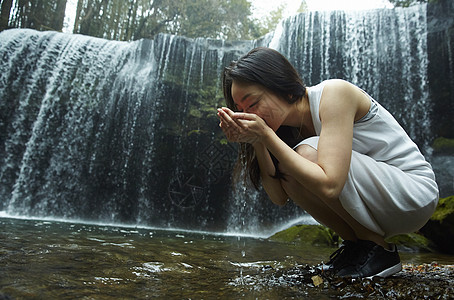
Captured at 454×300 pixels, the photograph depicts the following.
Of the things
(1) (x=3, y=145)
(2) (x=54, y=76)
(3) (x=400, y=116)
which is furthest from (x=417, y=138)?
(1) (x=3, y=145)

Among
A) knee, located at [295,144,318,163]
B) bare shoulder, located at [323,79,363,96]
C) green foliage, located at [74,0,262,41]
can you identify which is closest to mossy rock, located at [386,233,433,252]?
knee, located at [295,144,318,163]

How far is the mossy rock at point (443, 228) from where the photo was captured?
4.34 metres

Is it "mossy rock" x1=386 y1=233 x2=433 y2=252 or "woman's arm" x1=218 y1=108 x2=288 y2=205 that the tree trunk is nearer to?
"woman's arm" x1=218 y1=108 x2=288 y2=205

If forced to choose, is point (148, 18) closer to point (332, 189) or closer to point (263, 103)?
point (263, 103)

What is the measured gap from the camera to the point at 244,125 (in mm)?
1386

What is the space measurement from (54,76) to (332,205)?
10708 mm

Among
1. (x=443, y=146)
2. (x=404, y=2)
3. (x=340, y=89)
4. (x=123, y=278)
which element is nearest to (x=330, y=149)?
(x=340, y=89)

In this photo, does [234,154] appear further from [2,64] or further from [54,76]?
[2,64]

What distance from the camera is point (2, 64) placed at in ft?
32.5

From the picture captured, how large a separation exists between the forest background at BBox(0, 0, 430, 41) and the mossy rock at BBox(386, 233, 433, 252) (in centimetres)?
1370

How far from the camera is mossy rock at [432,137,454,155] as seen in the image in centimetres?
831

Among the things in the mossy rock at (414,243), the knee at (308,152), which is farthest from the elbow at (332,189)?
the mossy rock at (414,243)

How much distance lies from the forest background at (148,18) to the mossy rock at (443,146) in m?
11.5

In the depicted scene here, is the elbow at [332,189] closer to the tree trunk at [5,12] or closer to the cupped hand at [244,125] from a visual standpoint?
the cupped hand at [244,125]
